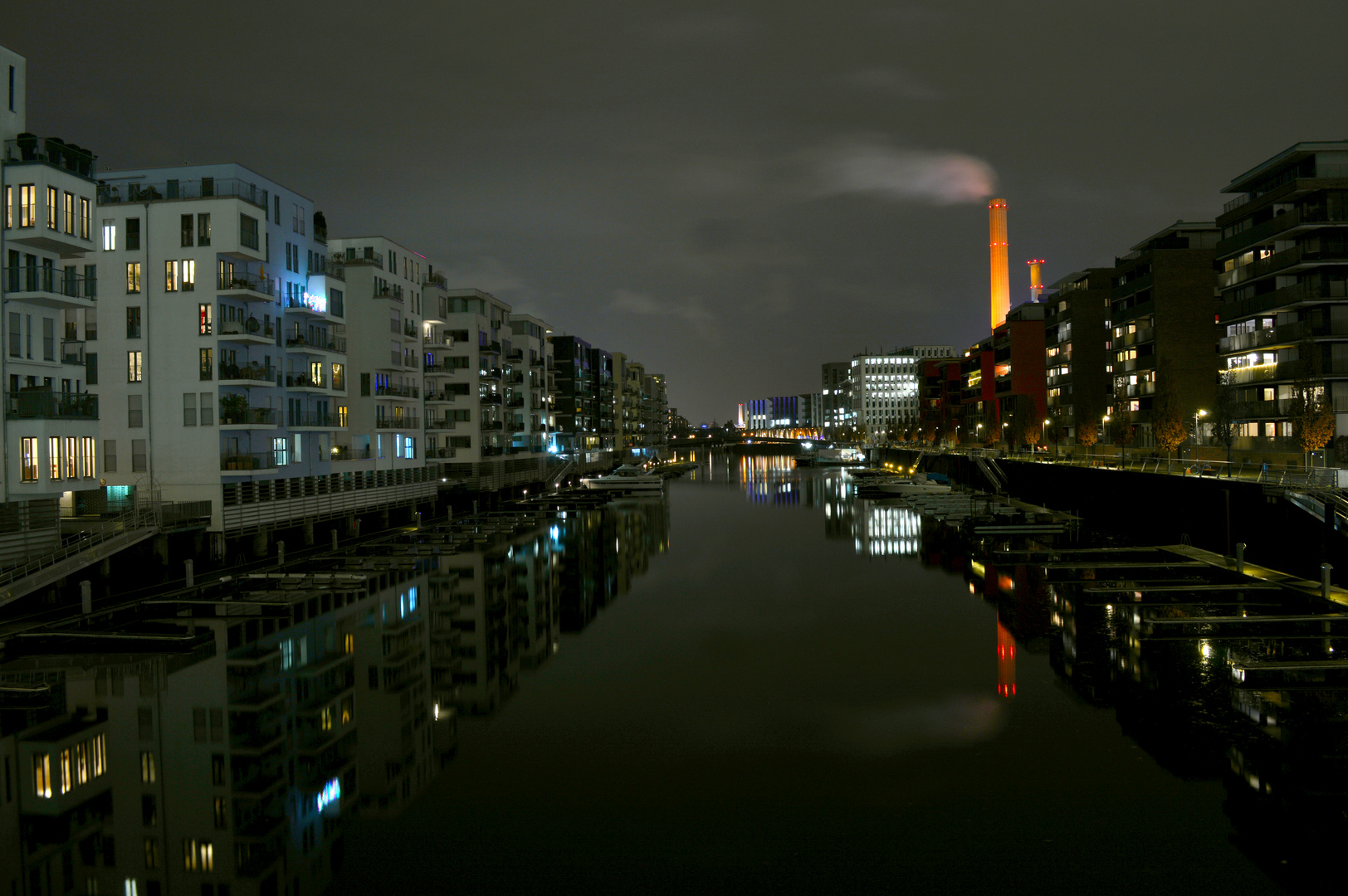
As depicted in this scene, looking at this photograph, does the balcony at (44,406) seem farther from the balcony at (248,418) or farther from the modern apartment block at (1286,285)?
the modern apartment block at (1286,285)

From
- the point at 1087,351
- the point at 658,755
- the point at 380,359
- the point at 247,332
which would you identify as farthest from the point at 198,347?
the point at 1087,351

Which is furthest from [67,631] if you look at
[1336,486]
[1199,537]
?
[1199,537]

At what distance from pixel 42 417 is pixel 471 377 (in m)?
45.9

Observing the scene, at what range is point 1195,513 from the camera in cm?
4250

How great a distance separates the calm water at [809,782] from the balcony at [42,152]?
24.6 m

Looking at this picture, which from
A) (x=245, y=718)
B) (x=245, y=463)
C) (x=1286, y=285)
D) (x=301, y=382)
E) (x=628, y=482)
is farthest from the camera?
(x=628, y=482)

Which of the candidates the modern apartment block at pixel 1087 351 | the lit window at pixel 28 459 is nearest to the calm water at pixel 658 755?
the lit window at pixel 28 459

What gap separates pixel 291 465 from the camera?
156ft

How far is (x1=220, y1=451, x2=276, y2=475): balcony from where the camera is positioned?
133ft

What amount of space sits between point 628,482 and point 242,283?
56410 millimetres

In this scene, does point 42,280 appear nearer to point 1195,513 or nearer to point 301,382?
point 301,382

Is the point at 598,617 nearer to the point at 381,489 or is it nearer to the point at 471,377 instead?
the point at 381,489

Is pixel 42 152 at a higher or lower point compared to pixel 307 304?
higher

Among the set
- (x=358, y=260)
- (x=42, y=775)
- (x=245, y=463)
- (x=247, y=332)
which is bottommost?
(x=42, y=775)
